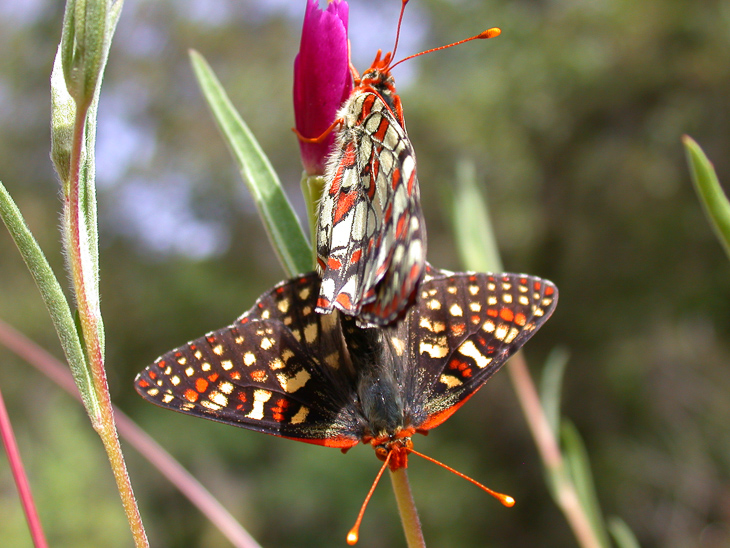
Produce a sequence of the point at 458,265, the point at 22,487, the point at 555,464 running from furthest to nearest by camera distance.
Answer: the point at 458,265 → the point at 555,464 → the point at 22,487

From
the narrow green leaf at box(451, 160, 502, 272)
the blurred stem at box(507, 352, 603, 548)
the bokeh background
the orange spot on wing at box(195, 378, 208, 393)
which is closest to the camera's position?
the orange spot on wing at box(195, 378, 208, 393)

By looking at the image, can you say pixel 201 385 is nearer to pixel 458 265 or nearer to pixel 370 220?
pixel 370 220

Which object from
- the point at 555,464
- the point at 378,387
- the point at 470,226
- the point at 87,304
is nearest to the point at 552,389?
the point at 555,464

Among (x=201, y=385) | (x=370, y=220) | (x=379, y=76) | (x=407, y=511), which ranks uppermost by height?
(x=379, y=76)

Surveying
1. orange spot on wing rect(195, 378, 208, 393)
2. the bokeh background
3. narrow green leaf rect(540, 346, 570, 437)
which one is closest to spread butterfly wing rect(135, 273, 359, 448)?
orange spot on wing rect(195, 378, 208, 393)

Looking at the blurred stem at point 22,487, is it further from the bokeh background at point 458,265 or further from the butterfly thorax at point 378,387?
the bokeh background at point 458,265

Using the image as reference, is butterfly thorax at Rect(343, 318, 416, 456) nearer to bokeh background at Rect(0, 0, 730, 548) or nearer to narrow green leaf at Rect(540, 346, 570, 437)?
narrow green leaf at Rect(540, 346, 570, 437)

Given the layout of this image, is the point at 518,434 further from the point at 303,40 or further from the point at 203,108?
the point at 203,108
